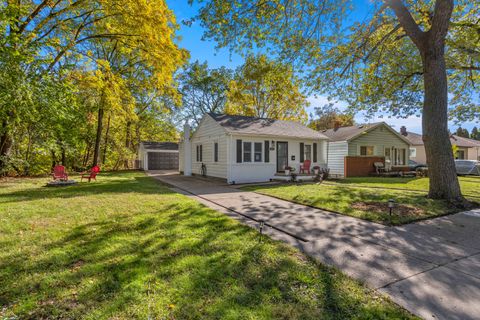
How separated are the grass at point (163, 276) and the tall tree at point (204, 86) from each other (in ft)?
89.0

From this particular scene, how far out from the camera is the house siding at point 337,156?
1820 centimetres

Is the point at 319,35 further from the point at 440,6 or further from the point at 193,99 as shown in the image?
the point at 193,99

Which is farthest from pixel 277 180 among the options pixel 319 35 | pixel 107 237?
pixel 107 237

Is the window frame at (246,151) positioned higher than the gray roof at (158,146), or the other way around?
the gray roof at (158,146)

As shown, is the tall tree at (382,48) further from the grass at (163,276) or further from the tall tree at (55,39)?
the grass at (163,276)

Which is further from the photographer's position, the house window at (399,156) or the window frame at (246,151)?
the house window at (399,156)

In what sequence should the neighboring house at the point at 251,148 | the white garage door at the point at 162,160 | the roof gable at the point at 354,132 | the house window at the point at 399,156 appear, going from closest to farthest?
the neighboring house at the point at 251,148, the roof gable at the point at 354,132, the house window at the point at 399,156, the white garage door at the point at 162,160

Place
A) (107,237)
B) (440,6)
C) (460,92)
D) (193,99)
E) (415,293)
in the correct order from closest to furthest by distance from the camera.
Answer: (415,293) < (107,237) < (440,6) < (460,92) < (193,99)

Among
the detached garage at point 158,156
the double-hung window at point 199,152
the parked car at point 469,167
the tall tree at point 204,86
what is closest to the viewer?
the double-hung window at point 199,152

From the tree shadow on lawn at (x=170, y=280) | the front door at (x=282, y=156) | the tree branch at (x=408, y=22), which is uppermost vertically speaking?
the tree branch at (x=408, y=22)

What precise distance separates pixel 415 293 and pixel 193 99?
3144 cm

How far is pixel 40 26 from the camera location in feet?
36.9

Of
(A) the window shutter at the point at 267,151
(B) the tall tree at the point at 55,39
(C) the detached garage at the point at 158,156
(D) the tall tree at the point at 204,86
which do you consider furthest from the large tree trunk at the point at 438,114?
(C) the detached garage at the point at 158,156

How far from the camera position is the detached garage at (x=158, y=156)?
26422 mm
